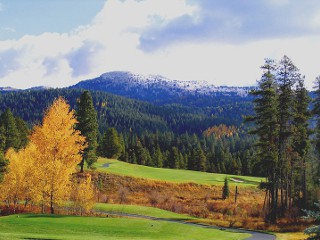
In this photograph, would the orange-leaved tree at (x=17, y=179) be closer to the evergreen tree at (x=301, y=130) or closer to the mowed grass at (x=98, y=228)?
the mowed grass at (x=98, y=228)

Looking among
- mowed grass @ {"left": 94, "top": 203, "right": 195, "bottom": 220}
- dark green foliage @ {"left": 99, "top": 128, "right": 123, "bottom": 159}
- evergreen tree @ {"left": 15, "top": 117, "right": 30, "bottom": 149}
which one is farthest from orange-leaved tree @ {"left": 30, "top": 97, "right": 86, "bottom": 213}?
dark green foliage @ {"left": 99, "top": 128, "right": 123, "bottom": 159}

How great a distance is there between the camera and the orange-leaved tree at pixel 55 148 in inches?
1361

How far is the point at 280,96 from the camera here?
40.7 meters

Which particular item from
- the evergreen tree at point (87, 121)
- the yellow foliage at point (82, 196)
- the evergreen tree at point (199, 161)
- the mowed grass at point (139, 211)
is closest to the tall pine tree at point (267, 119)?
the mowed grass at point (139, 211)

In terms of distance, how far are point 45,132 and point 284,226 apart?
27910 millimetres

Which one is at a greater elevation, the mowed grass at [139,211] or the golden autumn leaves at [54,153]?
the golden autumn leaves at [54,153]

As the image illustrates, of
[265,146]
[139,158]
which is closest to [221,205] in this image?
[265,146]

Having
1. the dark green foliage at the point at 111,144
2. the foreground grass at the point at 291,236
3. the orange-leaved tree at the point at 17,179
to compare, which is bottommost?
the foreground grass at the point at 291,236

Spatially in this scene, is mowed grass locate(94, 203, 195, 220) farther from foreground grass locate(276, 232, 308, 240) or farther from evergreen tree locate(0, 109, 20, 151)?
evergreen tree locate(0, 109, 20, 151)

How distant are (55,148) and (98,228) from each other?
32.3ft

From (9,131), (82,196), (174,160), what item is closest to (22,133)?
(9,131)

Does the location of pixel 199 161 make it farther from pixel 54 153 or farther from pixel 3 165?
pixel 54 153

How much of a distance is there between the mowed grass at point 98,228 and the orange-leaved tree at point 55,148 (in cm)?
349

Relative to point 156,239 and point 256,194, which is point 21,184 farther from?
point 256,194
